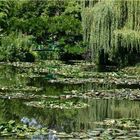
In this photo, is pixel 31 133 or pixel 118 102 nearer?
pixel 31 133

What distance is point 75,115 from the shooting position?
11.7 meters

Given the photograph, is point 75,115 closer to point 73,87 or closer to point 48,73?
point 73,87

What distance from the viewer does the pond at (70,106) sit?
9570 millimetres

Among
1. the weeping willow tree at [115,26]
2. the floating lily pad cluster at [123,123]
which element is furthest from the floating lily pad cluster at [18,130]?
the weeping willow tree at [115,26]

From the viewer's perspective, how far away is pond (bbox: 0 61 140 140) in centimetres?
957

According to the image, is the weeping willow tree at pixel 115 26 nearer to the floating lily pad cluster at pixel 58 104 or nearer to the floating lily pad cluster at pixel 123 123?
the floating lily pad cluster at pixel 58 104

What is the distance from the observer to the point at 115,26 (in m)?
23.2

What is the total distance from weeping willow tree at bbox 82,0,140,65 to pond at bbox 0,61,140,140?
2.87 m

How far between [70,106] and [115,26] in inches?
439

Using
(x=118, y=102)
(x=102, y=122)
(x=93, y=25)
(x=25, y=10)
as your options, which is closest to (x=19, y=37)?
(x=25, y=10)

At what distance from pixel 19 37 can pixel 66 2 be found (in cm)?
710

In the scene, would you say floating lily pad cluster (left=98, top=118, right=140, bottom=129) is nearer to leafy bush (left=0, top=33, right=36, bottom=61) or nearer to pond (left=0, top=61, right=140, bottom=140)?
pond (left=0, top=61, right=140, bottom=140)

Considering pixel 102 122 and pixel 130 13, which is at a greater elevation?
pixel 130 13

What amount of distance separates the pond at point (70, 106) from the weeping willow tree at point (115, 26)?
2.87 meters
